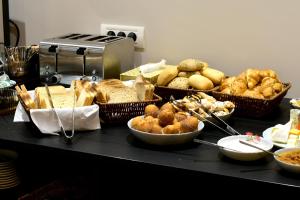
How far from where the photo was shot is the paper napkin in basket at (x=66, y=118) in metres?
1.37

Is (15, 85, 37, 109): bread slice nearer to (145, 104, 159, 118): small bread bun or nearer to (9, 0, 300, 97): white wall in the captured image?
(145, 104, 159, 118): small bread bun

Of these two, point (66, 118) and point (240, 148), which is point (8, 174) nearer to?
point (66, 118)

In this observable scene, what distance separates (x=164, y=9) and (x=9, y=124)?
0.80 metres

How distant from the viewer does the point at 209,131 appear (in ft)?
4.70

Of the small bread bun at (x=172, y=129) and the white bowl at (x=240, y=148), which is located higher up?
the small bread bun at (x=172, y=129)

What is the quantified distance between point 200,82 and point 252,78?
172 millimetres

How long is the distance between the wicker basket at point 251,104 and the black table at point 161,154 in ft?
0.08

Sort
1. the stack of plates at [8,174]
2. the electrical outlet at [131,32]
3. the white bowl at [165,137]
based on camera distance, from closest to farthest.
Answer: the white bowl at [165,137], the stack of plates at [8,174], the electrical outlet at [131,32]

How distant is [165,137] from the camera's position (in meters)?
1.28

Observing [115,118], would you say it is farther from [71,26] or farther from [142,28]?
[71,26]

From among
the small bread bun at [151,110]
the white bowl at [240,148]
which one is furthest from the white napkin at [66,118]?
the white bowl at [240,148]

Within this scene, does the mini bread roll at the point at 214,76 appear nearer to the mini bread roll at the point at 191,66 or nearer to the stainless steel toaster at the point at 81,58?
the mini bread roll at the point at 191,66

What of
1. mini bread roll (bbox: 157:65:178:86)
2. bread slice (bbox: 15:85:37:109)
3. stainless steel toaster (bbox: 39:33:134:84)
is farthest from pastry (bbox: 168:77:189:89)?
bread slice (bbox: 15:85:37:109)

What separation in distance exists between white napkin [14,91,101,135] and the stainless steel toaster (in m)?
0.34
